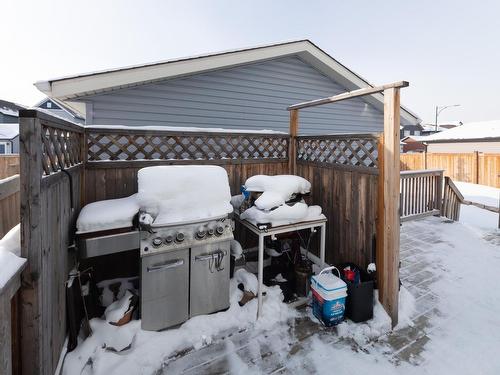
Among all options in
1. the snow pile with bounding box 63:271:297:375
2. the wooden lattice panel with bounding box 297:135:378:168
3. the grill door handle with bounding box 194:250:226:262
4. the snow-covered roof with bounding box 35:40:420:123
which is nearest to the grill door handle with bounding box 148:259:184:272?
the grill door handle with bounding box 194:250:226:262

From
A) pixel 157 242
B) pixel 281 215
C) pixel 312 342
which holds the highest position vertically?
pixel 281 215

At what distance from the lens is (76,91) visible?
380cm

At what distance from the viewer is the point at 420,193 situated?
20.9 ft

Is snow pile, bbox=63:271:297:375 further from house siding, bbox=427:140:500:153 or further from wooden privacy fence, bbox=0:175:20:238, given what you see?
house siding, bbox=427:140:500:153

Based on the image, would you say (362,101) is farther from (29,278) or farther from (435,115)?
(435,115)

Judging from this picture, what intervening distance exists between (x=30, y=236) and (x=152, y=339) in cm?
143

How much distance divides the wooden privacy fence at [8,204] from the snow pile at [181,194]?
1.77 metres

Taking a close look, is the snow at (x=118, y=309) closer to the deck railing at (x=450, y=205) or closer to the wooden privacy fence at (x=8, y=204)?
the wooden privacy fence at (x=8, y=204)

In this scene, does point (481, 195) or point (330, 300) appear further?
point (481, 195)

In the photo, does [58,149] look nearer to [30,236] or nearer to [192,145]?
[30,236]

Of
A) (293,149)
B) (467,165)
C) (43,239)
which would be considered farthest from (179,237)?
(467,165)

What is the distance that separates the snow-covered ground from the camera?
208cm

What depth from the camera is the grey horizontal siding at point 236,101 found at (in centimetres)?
462

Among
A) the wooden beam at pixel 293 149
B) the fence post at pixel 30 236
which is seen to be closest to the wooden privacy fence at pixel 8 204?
the fence post at pixel 30 236
